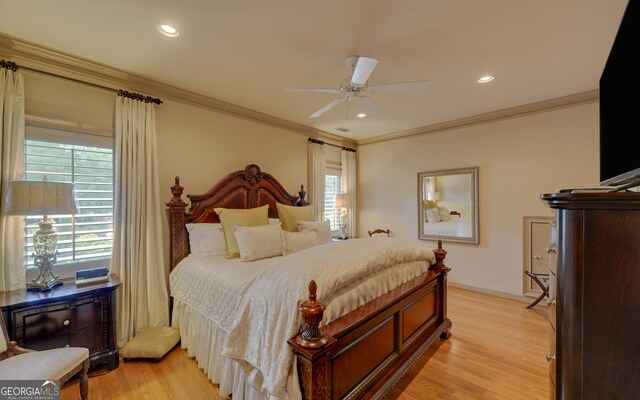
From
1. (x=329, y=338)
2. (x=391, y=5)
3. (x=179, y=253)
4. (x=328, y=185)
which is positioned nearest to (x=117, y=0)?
(x=391, y=5)

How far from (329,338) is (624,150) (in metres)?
1.79

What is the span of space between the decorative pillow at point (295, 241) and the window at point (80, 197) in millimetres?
1776

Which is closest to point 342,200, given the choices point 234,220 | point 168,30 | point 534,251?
point 234,220

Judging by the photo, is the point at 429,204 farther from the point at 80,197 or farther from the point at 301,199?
the point at 80,197

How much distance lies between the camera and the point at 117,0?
175cm

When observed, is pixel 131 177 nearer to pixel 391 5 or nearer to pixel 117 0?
pixel 117 0

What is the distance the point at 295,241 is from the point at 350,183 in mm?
2803

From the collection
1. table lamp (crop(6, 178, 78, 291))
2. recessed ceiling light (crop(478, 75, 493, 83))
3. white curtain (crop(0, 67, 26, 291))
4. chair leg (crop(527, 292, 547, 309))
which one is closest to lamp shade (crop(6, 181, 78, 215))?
table lamp (crop(6, 178, 78, 291))

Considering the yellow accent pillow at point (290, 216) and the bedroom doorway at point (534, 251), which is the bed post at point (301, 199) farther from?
the bedroom doorway at point (534, 251)

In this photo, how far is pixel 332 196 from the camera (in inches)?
211

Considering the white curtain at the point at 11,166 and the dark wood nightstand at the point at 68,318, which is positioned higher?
the white curtain at the point at 11,166

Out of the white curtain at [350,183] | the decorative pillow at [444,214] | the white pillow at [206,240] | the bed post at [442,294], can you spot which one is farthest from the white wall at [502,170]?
the white pillow at [206,240]

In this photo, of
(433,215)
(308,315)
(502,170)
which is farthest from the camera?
(433,215)

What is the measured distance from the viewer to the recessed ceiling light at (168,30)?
203 cm
